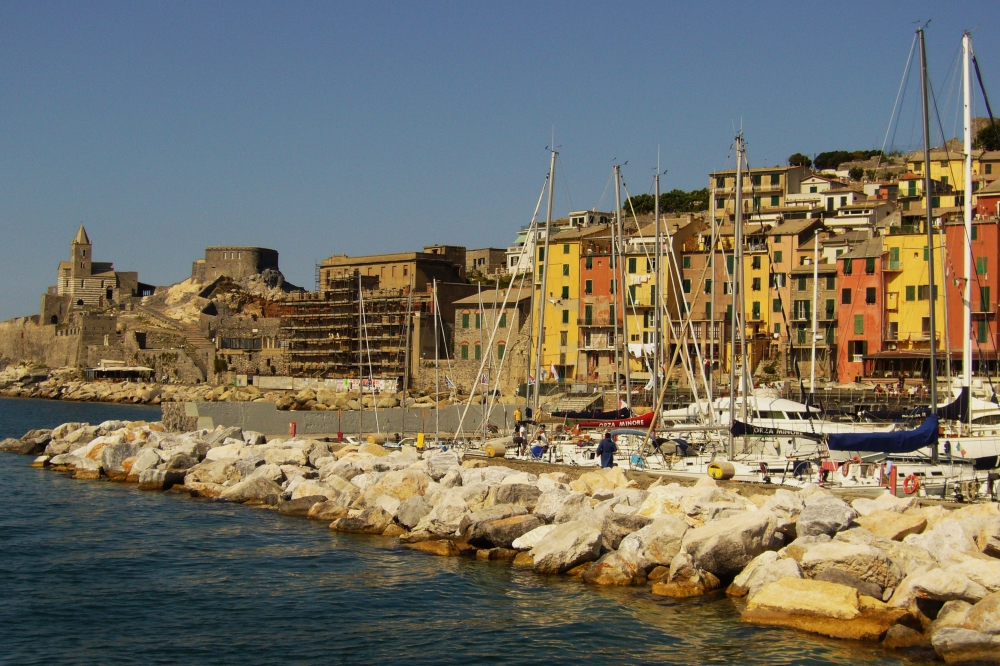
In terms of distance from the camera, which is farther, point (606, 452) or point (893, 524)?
point (606, 452)

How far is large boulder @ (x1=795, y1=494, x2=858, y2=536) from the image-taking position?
17766 mm

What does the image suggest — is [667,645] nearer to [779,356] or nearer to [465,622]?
[465,622]

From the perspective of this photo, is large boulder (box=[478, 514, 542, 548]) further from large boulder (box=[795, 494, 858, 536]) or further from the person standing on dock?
large boulder (box=[795, 494, 858, 536])

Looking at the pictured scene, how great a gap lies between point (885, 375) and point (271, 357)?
142 ft

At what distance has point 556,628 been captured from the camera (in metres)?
15.8

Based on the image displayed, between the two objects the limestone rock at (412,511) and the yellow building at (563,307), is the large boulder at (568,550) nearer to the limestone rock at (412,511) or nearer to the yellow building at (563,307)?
the limestone rock at (412,511)

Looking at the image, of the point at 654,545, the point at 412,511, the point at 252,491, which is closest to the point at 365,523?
the point at 412,511

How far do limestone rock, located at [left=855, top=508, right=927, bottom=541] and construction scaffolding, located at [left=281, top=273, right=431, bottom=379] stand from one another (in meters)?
44.3

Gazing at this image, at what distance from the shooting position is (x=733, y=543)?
17.5 m

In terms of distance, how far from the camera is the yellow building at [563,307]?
56.3 meters

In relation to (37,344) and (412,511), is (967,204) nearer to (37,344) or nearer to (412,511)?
(412,511)

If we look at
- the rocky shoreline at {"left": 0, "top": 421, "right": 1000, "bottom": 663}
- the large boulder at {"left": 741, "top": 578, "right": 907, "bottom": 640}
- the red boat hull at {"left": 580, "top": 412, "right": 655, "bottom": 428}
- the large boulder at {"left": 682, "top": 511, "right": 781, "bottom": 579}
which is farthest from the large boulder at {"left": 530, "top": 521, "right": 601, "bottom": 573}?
the red boat hull at {"left": 580, "top": 412, "right": 655, "bottom": 428}

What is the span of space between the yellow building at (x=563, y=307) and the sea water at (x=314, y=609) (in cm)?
3356

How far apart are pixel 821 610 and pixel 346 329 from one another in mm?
56264
